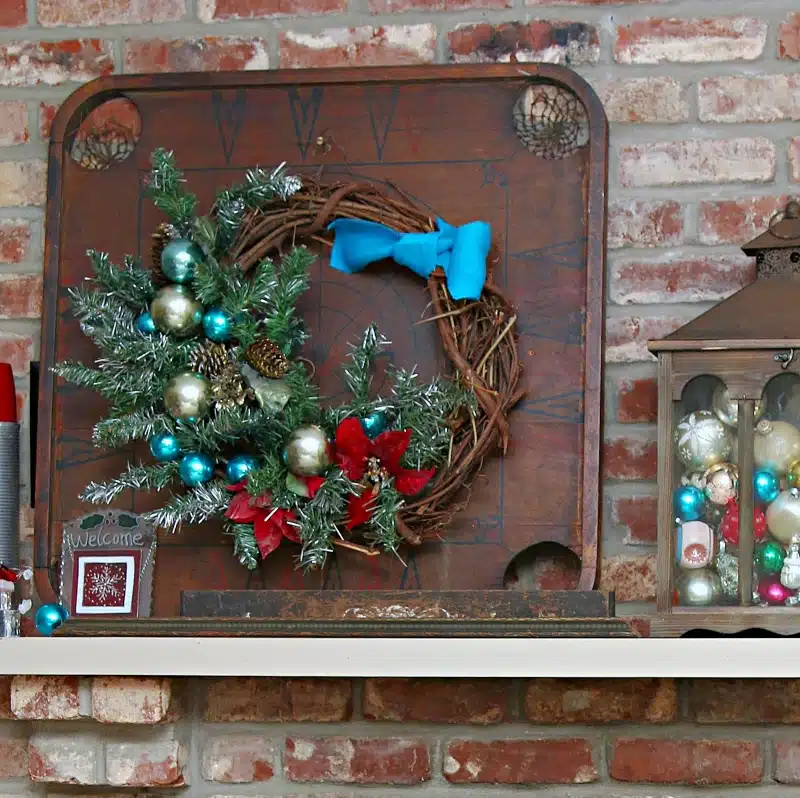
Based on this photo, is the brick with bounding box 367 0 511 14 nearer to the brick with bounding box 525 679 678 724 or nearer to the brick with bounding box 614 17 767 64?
the brick with bounding box 614 17 767 64

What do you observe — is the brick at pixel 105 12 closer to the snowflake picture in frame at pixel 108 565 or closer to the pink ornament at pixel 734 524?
the snowflake picture in frame at pixel 108 565

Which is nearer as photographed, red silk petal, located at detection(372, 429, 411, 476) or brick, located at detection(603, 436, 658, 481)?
red silk petal, located at detection(372, 429, 411, 476)

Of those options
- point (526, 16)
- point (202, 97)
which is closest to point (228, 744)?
point (202, 97)

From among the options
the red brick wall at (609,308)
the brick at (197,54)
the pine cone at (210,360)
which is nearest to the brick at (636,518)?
the red brick wall at (609,308)

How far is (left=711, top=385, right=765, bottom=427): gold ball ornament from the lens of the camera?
4.92ft

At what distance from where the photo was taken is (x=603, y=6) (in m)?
1.82

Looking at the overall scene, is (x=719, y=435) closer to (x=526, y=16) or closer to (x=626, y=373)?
(x=626, y=373)

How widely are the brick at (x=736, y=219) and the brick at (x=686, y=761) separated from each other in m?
0.66

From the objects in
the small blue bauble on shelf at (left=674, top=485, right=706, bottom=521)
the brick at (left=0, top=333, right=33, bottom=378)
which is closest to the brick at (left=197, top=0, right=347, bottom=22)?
the brick at (left=0, top=333, right=33, bottom=378)

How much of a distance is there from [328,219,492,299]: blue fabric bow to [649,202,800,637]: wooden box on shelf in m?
0.30

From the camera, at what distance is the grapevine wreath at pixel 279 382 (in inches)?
65.1

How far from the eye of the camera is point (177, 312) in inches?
65.9

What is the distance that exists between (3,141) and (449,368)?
2.41 feet

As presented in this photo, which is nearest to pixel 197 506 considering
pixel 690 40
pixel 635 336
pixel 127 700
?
pixel 127 700
